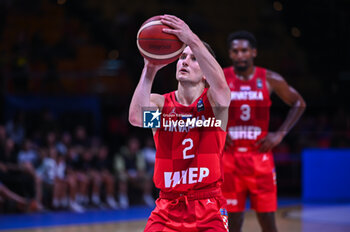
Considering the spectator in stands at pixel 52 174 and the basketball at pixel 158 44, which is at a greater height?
the basketball at pixel 158 44

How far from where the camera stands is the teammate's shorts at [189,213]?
3164 millimetres

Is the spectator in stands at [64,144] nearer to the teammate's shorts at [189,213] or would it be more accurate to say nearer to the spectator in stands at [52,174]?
the spectator in stands at [52,174]

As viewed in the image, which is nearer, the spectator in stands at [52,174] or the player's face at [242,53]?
the player's face at [242,53]

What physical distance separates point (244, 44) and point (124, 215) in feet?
17.5

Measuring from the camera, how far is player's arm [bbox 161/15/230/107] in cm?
310

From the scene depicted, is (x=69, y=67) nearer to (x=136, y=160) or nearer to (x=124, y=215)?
(x=136, y=160)

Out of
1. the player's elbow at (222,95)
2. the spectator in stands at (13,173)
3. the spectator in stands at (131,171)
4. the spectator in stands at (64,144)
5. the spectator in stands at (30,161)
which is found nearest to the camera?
the player's elbow at (222,95)

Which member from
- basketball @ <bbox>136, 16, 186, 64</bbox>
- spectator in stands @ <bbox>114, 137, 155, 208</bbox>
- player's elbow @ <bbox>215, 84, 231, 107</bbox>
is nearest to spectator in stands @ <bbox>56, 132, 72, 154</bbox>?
spectator in stands @ <bbox>114, 137, 155, 208</bbox>

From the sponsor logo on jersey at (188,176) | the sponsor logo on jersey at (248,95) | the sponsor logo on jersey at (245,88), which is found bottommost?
the sponsor logo on jersey at (188,176)

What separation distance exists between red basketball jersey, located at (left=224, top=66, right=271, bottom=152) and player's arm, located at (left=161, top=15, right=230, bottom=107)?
179cm

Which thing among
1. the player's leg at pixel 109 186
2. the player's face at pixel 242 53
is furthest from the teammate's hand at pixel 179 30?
the player's leg at pixel 109 186

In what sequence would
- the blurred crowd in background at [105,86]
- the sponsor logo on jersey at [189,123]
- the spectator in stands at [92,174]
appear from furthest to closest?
the spectator in stands at [92,174]
the blurred crowd in background at [105,86]
the sponsor logo on jersey at [189,123]

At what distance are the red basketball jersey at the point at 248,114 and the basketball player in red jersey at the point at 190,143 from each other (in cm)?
162

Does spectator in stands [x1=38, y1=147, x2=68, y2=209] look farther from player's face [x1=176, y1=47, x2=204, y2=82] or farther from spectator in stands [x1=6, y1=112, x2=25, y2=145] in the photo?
player's face [x1=176, y1=47, x2=204, y2=82]
